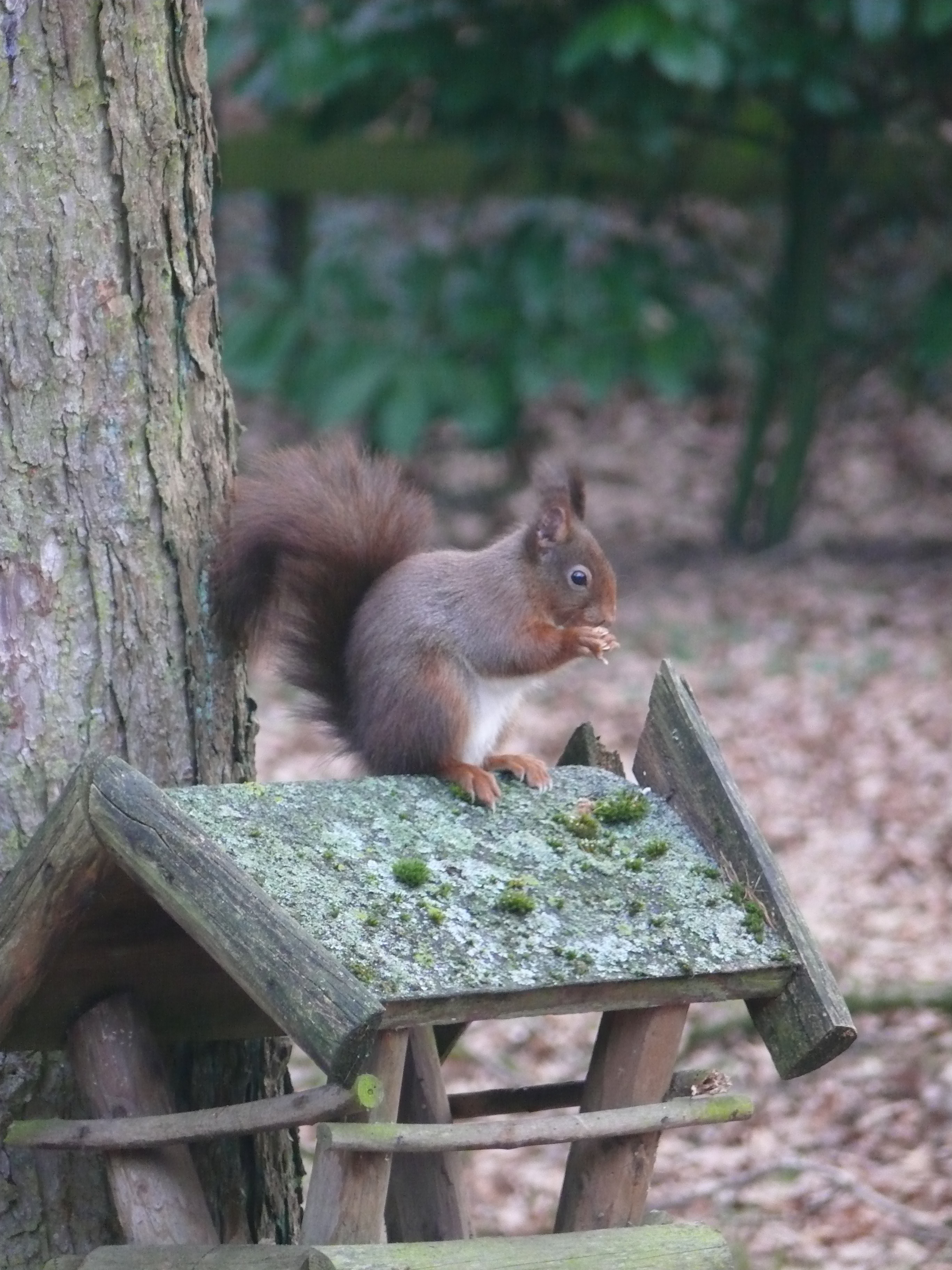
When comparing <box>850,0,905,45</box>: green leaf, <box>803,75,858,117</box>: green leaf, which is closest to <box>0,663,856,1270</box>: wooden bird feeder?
<box>850,0,905,45</box>: green leaf

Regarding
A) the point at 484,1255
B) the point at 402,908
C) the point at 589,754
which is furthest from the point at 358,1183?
the point at 589,754

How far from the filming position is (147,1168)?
2.09 meters

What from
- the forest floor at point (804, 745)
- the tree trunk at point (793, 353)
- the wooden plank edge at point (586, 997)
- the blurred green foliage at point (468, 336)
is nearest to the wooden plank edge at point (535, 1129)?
the wooden plank edge at point (586, 997)

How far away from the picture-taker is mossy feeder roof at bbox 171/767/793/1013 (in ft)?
5.99

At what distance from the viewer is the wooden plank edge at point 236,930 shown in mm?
1632

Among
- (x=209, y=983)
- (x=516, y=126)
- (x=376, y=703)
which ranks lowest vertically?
(x=209, y=983)

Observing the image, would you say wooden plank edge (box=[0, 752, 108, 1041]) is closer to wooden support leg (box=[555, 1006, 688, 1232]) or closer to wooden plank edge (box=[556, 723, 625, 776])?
wooden support leg (box=[555, 1006, 688, 1232])

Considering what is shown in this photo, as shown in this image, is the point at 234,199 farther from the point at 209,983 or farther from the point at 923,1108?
the point at 209,983

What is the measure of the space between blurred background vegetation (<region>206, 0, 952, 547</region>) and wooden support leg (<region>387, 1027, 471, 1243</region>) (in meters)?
4.00

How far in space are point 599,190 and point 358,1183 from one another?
6603mm

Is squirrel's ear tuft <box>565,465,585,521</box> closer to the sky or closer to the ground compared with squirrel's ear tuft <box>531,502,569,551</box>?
closer to the sky

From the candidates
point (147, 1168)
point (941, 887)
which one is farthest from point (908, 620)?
point (147, 1168)

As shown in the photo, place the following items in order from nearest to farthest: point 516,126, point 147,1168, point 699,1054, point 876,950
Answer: point 147,1168, point 699,1054, point 876,950, point 516,126

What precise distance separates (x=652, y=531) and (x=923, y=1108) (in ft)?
15.7
